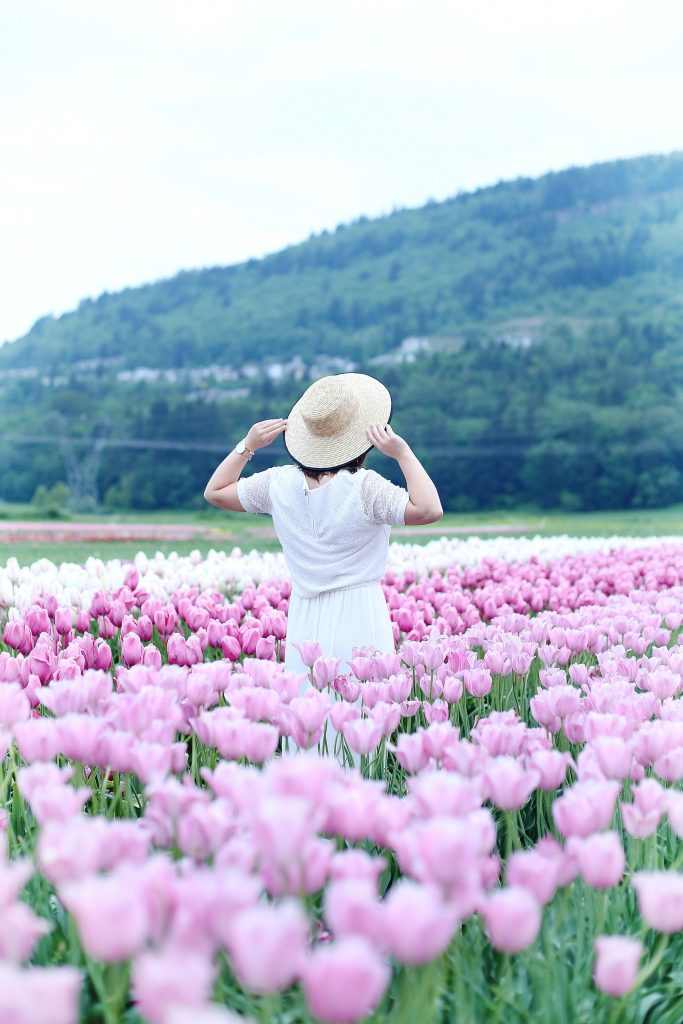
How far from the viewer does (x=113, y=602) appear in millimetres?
4172

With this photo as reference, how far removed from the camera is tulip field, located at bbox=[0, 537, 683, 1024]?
970mm

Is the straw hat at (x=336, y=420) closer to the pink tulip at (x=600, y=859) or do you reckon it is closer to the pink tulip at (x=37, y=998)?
the pink tulip at (x=600, y=859)

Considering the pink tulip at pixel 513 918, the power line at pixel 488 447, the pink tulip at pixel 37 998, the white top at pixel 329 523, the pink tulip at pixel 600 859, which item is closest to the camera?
the pink tulip at pixel 37 998

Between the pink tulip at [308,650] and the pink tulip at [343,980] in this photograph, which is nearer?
the pink tulip at [343,980]

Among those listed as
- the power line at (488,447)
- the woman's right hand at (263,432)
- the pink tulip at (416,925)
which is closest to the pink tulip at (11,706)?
the pink tulip at (416,925)

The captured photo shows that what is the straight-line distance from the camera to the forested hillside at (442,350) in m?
45.5

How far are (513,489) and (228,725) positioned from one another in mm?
43091

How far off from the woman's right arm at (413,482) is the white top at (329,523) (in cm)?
7

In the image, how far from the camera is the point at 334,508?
3398mm

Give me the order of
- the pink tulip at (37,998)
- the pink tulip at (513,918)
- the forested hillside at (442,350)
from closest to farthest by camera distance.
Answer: the pink tulip at (37,998) → the pink tulip at (513,918) → the forested hillside at (442,350)

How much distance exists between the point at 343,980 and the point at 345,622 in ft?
8.40

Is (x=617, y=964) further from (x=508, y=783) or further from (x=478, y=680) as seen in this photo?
(x=478, y=680)

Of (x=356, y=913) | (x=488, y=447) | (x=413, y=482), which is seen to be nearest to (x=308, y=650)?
(x=413, y=482)

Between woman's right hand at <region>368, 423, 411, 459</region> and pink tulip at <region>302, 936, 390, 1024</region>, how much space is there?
227 centimetres
